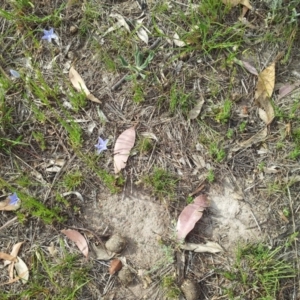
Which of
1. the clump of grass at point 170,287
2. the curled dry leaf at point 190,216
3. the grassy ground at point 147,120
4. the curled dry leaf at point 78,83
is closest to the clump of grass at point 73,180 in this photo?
the grassy ground at point 147,120

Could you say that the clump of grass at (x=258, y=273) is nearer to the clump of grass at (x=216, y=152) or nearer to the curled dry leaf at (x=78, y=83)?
the clump of grass at (x=216, y=152)

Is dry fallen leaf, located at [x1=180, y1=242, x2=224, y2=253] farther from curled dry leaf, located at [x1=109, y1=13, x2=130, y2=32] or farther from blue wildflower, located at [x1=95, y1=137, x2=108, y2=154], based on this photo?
curled dry leaf, located at [x1=109, y1=13, x2=130, y2=32]

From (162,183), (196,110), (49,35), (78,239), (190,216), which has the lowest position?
(78,239)

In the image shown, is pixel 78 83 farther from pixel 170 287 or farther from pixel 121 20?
pixel 170 287

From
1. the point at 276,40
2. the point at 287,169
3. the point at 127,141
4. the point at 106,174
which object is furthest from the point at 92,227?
the point at 276,40

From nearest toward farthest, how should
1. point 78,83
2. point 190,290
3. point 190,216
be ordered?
point 190,290 → point 190,216 → point 78,83

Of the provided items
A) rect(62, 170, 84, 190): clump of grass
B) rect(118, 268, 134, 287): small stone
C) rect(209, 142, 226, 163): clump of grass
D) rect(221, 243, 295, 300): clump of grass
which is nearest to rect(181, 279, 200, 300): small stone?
rect(221, 243, 295, 300): clump of grass

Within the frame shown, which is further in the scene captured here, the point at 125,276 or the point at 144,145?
the point at 144,145

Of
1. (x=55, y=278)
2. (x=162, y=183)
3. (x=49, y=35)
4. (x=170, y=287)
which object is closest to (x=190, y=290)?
(x=170, y=287)
